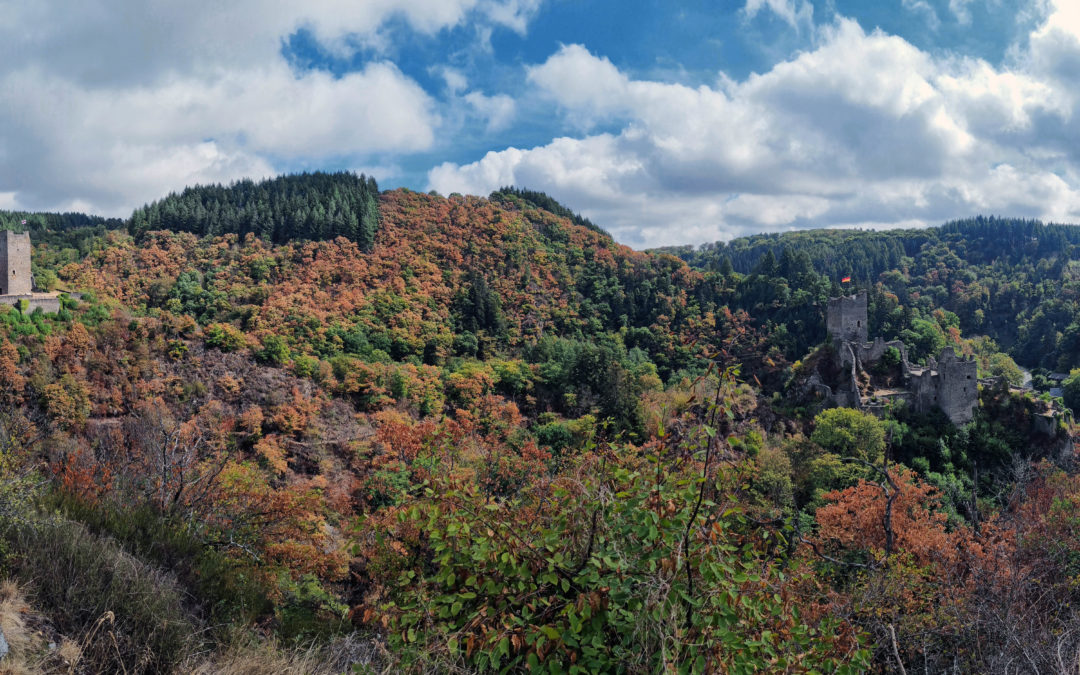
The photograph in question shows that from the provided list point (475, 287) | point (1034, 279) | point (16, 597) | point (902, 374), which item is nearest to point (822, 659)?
point (16, 597)

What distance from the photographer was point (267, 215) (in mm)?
49156

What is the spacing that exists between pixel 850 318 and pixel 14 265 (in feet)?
132

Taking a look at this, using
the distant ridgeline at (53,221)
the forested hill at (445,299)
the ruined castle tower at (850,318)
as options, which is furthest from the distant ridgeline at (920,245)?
the distant ridgeline at (53,221)

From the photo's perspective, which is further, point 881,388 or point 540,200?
point 540,200

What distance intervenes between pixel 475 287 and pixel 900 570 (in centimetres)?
3545

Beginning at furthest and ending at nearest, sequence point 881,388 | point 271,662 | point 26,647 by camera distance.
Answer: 1. point 881,388
2. point 271,662
3. point 26,647

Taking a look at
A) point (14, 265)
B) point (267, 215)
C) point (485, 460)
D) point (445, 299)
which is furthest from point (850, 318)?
point (267, 215)

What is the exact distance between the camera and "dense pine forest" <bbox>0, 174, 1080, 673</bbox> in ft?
10.9

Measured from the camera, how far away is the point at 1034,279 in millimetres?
79375

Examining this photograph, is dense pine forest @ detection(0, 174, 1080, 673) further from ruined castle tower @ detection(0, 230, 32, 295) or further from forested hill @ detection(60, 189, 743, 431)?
ruined castle tower @ detection(0, 230, 32, 295)

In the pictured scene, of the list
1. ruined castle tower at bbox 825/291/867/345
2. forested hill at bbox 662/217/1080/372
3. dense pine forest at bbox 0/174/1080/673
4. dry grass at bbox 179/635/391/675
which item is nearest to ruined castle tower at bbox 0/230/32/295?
dense pine forest at bbox 0/174/1080/673

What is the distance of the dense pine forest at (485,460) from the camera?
3.32 m

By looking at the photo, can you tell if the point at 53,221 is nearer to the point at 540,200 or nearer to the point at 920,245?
the point at 540,200

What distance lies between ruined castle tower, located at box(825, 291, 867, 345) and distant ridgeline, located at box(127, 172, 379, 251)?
3588 cm
